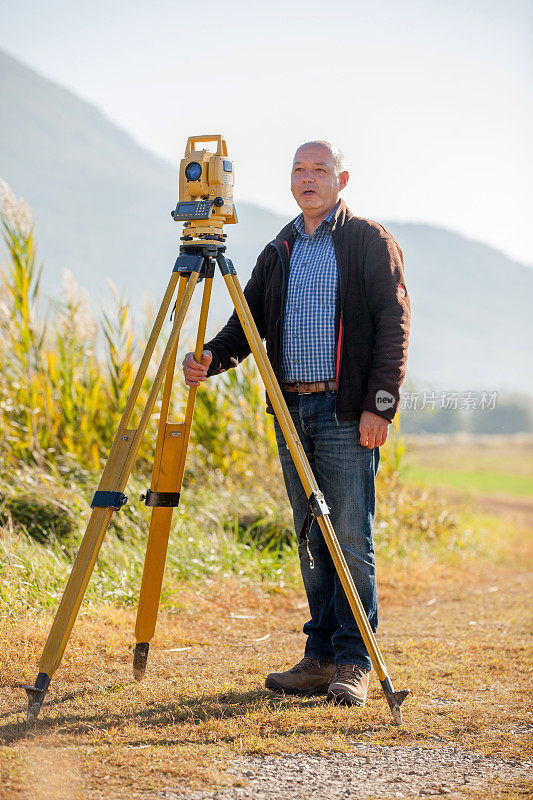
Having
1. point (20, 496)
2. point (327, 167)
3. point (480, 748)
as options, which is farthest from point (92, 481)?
point (480, 748)

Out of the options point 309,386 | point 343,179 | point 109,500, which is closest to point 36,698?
point 109,500

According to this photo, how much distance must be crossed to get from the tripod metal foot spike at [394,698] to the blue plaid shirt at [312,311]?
43.4 inches

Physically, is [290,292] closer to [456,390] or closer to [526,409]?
[456,390]

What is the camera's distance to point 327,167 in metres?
2.95

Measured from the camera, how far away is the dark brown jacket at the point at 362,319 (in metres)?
2.78

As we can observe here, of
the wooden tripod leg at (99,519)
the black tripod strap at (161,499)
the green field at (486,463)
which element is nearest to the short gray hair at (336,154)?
the wooden tripod leg at (99,519)

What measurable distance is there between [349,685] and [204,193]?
1845 mm

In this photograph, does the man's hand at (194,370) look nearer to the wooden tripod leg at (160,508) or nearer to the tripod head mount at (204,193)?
the wooden tripod leg at (160,508)

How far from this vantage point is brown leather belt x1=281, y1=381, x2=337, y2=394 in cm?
292

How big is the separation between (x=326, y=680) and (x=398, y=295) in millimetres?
1493

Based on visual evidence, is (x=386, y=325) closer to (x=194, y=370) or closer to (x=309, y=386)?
(x=309, y=386)

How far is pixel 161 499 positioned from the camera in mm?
2951

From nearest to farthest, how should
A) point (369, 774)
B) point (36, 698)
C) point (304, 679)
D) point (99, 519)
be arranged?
point (369, 774) → point (36, 698) → point (99, 519) → point (304, 679)

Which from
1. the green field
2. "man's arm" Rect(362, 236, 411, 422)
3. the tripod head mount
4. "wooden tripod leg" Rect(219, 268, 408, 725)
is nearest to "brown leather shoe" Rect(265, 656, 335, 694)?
"wooden tripod leg" Rect(219, 268, 408, 725)
